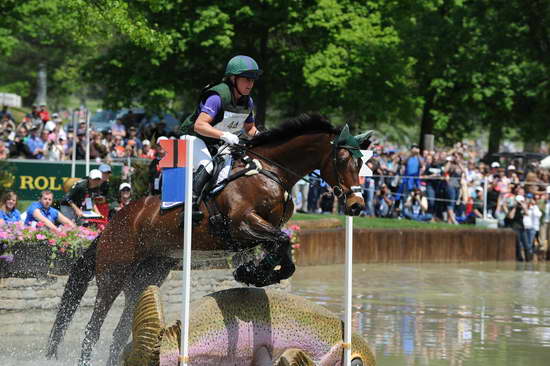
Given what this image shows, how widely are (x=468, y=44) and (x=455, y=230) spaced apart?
49.3ft

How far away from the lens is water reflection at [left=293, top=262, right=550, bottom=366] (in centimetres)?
1166

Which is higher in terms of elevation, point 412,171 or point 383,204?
point 412,171

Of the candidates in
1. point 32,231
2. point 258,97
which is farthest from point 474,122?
point 32,231

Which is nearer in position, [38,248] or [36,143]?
[38,248]

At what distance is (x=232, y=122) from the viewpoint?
9195mm

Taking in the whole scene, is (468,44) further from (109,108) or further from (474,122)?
(109,108)

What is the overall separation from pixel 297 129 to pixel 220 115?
701mm

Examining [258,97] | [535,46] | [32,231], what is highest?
[535,46]

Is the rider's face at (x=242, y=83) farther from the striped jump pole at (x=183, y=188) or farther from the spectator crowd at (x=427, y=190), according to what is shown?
the spectator crowd at (x=427, y=190)

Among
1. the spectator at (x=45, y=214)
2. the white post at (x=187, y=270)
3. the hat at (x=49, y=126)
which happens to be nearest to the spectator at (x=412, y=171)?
the hat at (x=49, y=126)

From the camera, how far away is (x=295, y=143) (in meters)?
8.98

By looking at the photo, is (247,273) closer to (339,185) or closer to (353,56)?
(339,185)

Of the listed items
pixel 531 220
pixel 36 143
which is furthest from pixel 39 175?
pixel 531 220

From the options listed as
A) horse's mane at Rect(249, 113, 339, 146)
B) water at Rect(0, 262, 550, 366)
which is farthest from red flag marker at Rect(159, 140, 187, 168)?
water at Rect(0, 262, 550, 366)
